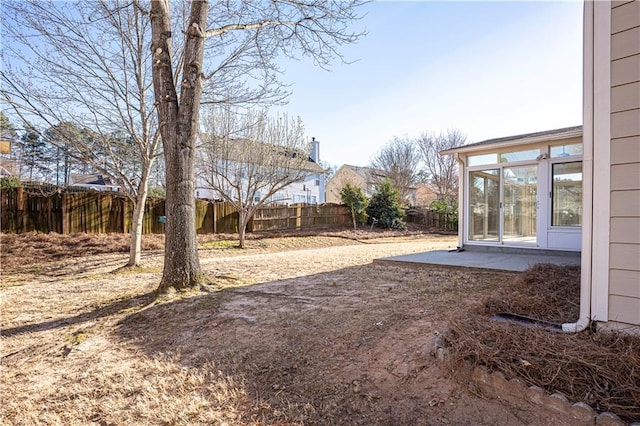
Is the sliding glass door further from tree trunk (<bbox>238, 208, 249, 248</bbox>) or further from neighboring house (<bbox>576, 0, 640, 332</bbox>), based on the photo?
tree trunk (<bbox>238, 208, 249, 248</bbox>)

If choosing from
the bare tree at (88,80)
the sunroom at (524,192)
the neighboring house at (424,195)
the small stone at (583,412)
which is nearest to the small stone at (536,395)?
the small stone at (583,412)

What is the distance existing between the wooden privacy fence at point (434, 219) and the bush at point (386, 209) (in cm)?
199

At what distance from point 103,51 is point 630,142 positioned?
25.9 ft

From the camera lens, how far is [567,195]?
23.7 feet

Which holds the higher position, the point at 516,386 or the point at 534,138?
the point at 534,138

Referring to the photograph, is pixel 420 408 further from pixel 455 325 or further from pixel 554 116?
pixel 554 116

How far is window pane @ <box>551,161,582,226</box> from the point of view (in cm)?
707

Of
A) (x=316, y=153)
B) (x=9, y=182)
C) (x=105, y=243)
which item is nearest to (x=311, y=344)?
(x=105, y=243)

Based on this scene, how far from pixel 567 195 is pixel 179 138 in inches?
296

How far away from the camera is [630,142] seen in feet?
8.01

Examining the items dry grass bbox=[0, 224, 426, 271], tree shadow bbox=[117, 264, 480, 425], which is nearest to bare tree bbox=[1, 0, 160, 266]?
dry grass bbox=[0, 224, 426, 271]

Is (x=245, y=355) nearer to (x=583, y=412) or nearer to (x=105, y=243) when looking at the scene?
(x=583, y=412)

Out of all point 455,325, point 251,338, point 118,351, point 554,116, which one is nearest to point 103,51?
point 118,351

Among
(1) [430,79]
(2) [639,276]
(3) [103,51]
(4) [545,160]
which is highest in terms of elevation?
(1) [430,79]
